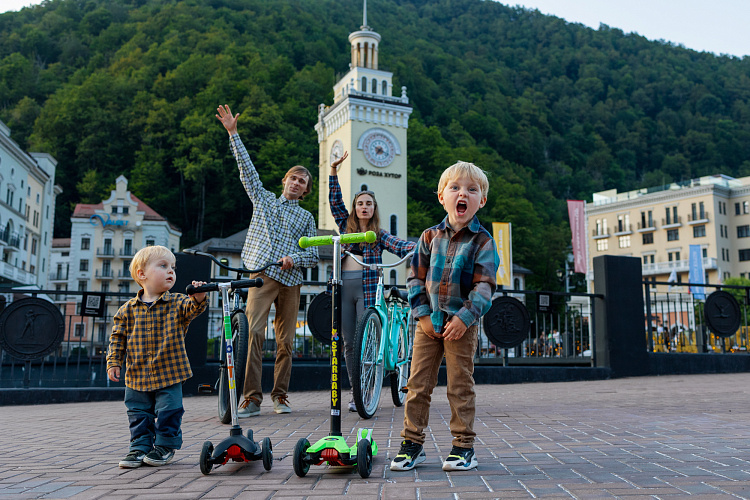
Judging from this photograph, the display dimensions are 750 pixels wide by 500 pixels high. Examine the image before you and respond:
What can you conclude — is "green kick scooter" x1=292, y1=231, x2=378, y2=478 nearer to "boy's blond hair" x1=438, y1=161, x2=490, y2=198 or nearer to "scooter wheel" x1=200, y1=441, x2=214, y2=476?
"scooter wheel" x1=200, y1=441, x2=214, y2=476

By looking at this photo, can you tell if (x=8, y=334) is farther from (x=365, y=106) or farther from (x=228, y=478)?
(x=365, y=106)

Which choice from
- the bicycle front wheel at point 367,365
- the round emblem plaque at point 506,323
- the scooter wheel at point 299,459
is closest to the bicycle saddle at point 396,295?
the bicycle front wheel at point 367,365

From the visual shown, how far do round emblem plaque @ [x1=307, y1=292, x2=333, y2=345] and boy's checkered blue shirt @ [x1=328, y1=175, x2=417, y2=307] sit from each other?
3082mm

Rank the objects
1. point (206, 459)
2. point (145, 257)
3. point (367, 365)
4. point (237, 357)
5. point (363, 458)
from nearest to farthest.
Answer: point (363, 458), point (206, 459), point (145, 257), point (237, 357), point (367, 365)

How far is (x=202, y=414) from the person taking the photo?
6.46 metres

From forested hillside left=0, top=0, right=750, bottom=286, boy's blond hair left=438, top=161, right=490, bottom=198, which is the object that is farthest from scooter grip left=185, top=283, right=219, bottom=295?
forested hillside left=0, top=0, right=750, bottom=286

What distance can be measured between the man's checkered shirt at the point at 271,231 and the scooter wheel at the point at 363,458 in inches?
115

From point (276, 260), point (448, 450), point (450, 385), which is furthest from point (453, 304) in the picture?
point (276, 260)

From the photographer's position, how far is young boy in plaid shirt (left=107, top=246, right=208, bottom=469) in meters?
3.88

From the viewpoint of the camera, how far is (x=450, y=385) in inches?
145

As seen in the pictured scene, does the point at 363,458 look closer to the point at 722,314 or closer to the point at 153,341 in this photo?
the point at 153,341

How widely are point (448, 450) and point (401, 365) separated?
2.18 m

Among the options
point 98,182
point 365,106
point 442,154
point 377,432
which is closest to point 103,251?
point 98,182

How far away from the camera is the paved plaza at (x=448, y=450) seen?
308cm
